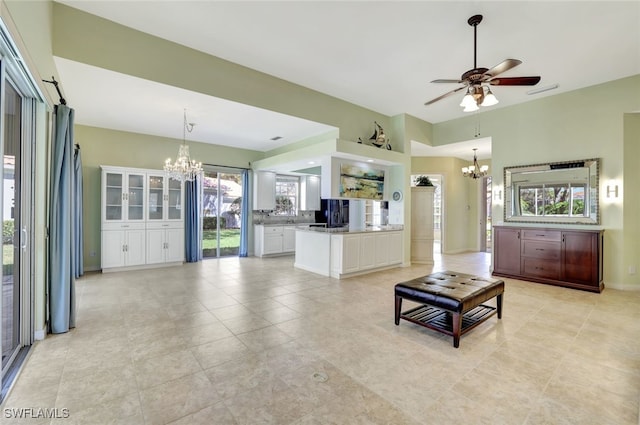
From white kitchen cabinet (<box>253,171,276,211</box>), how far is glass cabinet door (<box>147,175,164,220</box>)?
2420mm

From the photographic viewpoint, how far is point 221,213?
804 cm

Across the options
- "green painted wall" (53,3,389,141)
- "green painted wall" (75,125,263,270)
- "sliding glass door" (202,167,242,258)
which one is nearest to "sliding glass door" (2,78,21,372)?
"green painted wall" (53,3,389,141)

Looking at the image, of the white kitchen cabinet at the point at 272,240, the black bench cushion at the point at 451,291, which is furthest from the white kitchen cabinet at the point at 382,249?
the white kitchen cabinet at the point at 272,240

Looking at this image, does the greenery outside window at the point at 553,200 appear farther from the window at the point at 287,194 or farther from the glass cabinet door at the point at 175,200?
the glass cabinet door at the point at 175,200

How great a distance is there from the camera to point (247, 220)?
8.28 m

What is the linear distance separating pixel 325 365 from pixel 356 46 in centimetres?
401

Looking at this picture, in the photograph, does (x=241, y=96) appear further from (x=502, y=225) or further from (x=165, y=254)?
(x=502, y=225)

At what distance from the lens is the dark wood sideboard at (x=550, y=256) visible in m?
4.80

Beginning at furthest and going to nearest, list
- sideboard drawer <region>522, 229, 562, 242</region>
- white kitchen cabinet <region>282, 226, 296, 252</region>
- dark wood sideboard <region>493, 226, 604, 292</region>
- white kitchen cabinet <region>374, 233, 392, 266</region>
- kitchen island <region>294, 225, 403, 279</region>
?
white kitchen cabinet <region>282, 226, 296, 252</region>, white kitchen cabinet <region>374, 233, 392, 266</region>, kitchen island <region>294, 225, 403, 279</region>, sideboard drawer <region>522, 229, 562, 242</region>, dark wood sideboard <region>493, 226, 604, 292</region>

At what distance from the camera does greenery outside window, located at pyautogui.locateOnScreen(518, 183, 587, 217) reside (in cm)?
534

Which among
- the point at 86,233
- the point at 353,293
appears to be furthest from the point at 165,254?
the point at 353,293

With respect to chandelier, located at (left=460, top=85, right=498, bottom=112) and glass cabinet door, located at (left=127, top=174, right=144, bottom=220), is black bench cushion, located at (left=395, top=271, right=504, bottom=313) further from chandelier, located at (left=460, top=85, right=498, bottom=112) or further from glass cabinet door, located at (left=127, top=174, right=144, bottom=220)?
glass cabinet door, located at (left=127, top=174, right=144, bottom=220)

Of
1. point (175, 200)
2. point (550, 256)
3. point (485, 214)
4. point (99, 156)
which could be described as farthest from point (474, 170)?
point (99, 156)

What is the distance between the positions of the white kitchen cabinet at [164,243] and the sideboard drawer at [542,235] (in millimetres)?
7352
